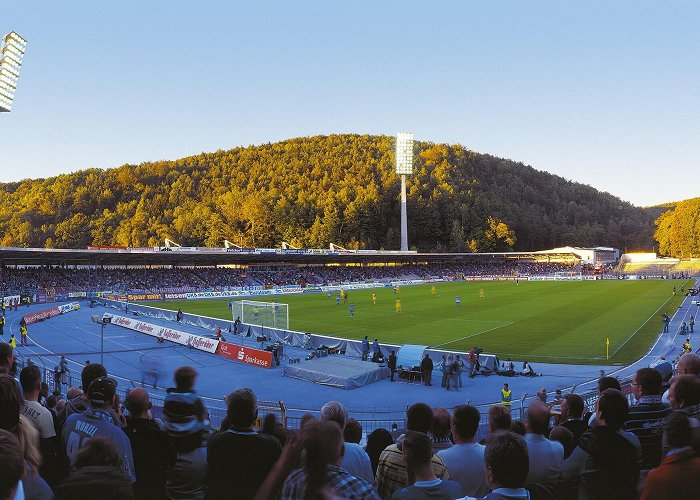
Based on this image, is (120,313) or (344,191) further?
(344,191)

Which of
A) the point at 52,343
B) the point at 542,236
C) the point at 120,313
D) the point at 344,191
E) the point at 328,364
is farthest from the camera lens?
the point at 542,236

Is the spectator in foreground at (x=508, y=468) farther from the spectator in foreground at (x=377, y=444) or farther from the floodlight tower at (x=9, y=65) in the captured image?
the floodlight tower at (x=9, y=65)

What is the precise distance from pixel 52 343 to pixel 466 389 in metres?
22.8

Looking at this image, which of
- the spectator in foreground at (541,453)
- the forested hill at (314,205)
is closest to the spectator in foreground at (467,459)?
the spectator in foreground at (541,453)

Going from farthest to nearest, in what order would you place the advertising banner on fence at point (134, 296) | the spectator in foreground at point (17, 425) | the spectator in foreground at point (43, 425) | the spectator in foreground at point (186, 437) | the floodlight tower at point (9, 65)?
the advertising banner on fence at point (134, 296) → the floodlight tower at point (9, 65) → the spectator in foreground at point (43, 425) → the spectator in foreground at point (186, 437) → the spectator in foreground at point (17, 425)

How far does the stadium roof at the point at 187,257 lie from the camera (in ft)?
202

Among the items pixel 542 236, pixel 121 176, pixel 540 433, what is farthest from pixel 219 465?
pixel 542 236

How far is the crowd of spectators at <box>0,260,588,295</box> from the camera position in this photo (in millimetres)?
58719

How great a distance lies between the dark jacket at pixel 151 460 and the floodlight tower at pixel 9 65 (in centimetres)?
2069

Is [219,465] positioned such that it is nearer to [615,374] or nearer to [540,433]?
[540,433]

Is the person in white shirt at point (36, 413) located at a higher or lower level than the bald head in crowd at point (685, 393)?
lower

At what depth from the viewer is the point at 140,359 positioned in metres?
25.5

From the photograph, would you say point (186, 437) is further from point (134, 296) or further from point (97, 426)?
point (134, 296)

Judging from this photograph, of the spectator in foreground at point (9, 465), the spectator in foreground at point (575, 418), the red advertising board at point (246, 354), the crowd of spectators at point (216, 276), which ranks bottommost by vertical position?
the red advertising board at point (246, 354)
